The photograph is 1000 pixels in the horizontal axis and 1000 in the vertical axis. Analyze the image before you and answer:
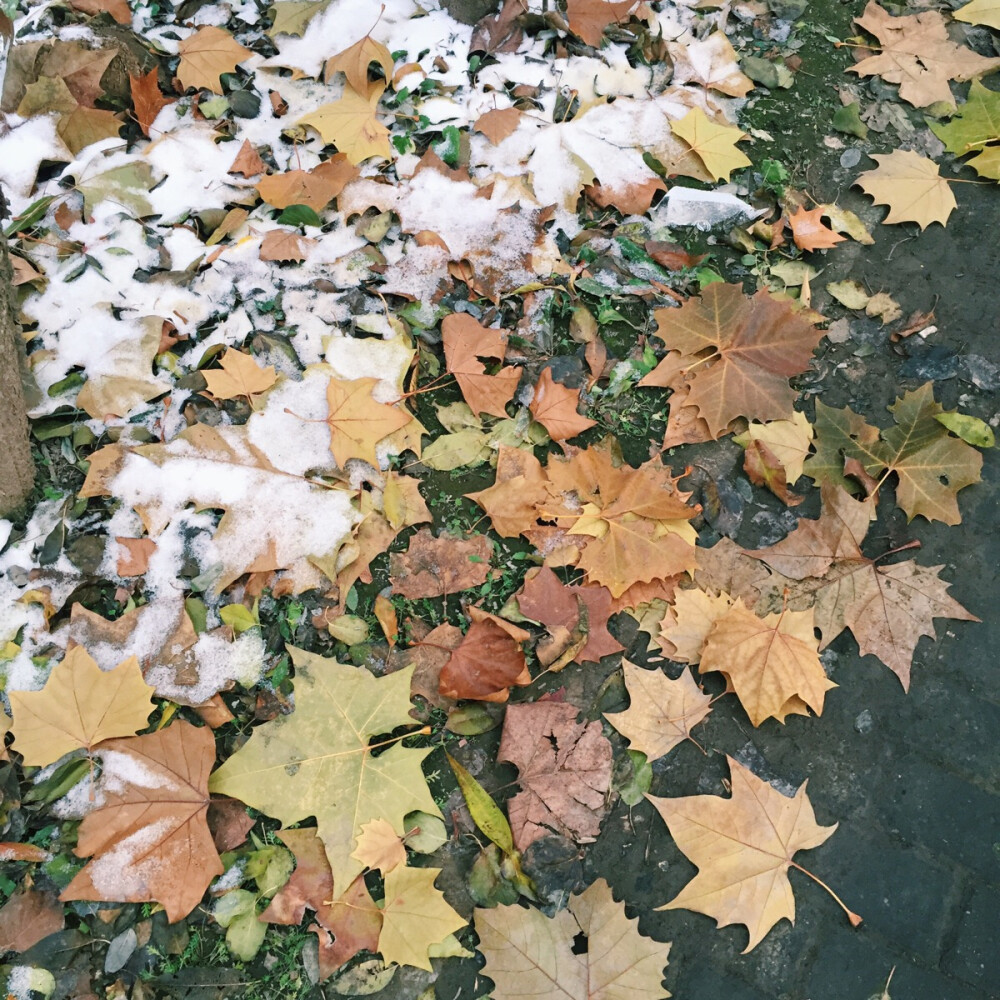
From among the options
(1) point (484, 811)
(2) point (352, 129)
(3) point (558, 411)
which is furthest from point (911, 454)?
(2) point (352, 129)

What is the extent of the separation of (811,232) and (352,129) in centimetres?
159

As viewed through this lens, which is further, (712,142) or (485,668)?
(712,142)

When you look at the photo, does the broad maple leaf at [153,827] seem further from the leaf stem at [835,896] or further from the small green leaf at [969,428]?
the small green leaf at [969,428]

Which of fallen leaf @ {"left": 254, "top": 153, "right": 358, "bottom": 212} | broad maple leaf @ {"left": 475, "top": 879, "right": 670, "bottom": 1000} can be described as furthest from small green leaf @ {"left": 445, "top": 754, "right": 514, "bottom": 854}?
fallen leaf @ {"left": 254, "top": 153, "right": 358, "bottom": 212}

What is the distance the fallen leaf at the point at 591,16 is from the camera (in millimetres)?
3100

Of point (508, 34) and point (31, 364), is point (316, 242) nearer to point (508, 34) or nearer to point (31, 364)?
point (31, 364)

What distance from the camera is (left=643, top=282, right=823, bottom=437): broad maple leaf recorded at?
7.89ft

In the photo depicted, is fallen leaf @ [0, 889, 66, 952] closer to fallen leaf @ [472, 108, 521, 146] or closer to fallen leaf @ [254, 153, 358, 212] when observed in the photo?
fallen leaf @ [254, 153, 358, 212]

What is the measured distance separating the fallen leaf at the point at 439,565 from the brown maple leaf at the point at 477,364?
41 cm

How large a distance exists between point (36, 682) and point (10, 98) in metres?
2.10

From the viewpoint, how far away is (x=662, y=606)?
221 cm

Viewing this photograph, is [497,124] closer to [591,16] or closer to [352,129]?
[352,129]

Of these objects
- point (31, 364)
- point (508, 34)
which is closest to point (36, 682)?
point (31, 364)

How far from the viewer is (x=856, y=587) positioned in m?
2.18
